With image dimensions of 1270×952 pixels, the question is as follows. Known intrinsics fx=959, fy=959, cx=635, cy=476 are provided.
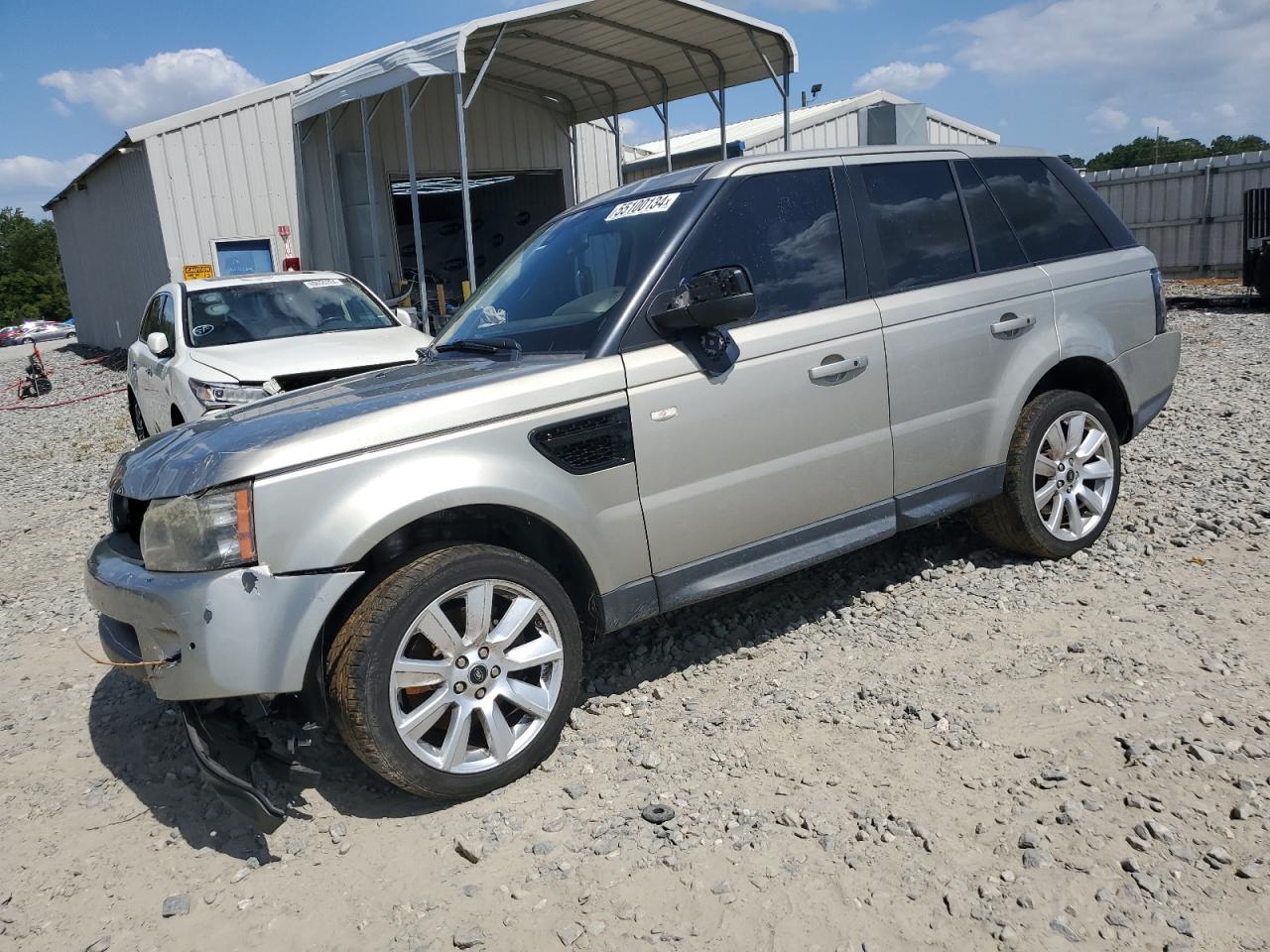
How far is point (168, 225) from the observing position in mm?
15711

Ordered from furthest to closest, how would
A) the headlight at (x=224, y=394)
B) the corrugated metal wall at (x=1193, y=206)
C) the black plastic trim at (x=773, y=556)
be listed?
the corrugated metal wall at (x=1193, y=206) → the headlight at (x=224, y=394) → the black plastic trim at (x=773, y=556)

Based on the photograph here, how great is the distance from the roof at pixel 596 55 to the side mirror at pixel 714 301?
9.81m

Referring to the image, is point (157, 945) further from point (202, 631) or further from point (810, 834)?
point (810, 834)

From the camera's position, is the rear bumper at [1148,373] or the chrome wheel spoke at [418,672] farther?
the rear bumper at [1148,373]

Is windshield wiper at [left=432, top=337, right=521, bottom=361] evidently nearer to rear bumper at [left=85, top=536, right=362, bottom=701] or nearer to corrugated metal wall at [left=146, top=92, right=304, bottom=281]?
rear bumper at [left=85, top=536, right=362, bottom=701]

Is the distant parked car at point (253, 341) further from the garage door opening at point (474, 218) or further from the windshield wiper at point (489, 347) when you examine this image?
the garage door opening at point (474, 218)

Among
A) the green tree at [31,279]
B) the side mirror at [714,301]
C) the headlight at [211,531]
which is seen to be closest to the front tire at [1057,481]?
the side mirror at [714,301]

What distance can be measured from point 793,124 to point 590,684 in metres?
19.9

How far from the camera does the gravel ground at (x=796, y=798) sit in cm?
253

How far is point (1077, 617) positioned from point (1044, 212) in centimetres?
196

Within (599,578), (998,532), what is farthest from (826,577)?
(599,578)

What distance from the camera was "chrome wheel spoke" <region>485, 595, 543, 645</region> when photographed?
122 inches

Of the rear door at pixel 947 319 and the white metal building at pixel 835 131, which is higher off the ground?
the white metal building at pixel 835 131

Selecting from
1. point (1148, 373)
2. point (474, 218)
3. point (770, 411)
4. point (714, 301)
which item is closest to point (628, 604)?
point (770, 411)
